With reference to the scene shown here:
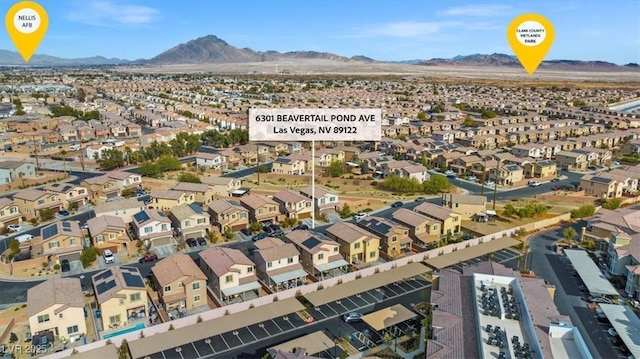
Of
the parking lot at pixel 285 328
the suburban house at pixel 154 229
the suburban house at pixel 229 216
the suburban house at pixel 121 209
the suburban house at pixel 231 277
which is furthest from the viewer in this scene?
the suburban house at pixel 121 209

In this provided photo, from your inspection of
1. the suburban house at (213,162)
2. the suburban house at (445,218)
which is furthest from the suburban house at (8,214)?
the suburban house at (445,218)

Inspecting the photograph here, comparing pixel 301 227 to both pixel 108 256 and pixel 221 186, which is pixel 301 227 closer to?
pixel 221 186

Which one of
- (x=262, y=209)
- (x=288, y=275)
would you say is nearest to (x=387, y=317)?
(x=288, y=275)

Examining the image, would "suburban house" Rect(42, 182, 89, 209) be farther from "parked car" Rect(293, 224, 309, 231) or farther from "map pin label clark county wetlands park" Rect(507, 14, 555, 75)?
"map pin label clark county wetlands park" Rect(507, 14, 555, 75)

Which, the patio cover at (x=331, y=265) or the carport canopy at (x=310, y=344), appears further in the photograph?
the patio cover at (x=331, y=265)

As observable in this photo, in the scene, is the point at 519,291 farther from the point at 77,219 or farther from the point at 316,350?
the point at 77,219

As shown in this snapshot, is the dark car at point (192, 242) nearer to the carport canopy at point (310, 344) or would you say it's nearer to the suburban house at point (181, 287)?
the suburban house at point (181, 287)
